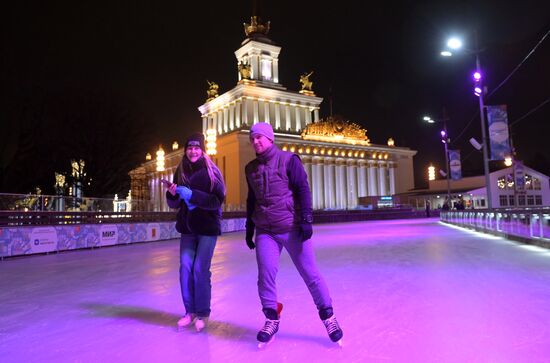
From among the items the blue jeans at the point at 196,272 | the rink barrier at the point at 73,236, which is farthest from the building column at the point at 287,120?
the blue jeans at the point at 196,272

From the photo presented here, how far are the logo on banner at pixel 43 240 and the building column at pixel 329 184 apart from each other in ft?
158

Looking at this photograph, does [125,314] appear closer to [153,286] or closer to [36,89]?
[153,286]

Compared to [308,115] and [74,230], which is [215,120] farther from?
[74,230]

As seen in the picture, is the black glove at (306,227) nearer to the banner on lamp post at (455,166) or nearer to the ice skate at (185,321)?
the ice skate at (185,321)

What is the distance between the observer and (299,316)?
4.88 m

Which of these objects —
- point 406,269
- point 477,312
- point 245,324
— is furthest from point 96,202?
point 477,312

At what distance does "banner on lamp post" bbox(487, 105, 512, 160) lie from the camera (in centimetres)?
1619

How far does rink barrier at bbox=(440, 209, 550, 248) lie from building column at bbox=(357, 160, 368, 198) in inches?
1688

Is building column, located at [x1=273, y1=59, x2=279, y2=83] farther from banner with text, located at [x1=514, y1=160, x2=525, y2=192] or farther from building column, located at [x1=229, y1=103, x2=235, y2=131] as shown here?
banner with text, located at [x1=514, y1=160, x2=525, y2=192]

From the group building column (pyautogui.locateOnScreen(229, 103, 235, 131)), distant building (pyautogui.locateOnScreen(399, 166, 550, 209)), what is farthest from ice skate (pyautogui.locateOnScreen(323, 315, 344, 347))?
building column (pyautogui.locateOnScreen(229, 103, 235, 131))

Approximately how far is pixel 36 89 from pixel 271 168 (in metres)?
30.2

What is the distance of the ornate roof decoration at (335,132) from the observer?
2338 inches

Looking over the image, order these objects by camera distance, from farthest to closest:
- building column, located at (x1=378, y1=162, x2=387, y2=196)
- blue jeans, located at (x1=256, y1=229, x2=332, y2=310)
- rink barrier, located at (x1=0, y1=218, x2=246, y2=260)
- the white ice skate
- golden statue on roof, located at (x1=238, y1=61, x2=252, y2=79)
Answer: building column, located at (x1=378, y1=162, x2=387, y2=196) → golden statue on roof, located at (x1=238, y1=61, x2=252, y2=79) → rink barrier, located at (x1=0, y1=218, x2=246, y2=260) → blue jeans, located at (x1=256, y1=229, x2=332, y2=310) → the white ice skate

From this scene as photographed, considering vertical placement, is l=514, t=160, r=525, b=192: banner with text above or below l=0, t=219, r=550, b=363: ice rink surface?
above
